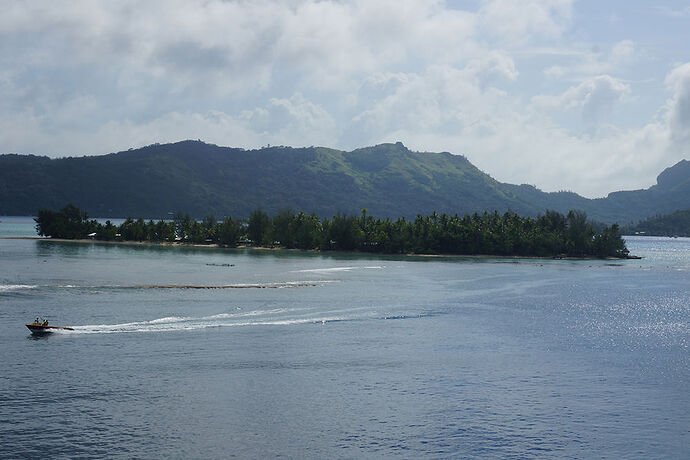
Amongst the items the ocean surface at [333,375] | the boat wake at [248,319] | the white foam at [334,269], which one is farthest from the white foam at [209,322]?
the white foam at [334,269]

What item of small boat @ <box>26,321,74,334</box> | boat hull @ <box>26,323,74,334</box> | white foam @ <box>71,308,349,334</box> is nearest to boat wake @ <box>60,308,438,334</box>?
white foam @ <box>71,308,349,334</box>

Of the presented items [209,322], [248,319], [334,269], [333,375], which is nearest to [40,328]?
[209,322]

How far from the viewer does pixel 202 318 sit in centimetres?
7662

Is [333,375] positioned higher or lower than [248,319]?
lower

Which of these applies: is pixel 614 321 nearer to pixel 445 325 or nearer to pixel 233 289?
pixel 445 325

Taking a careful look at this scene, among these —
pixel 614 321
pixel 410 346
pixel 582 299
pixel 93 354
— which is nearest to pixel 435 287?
pixel 582 299

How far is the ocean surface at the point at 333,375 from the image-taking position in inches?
1519

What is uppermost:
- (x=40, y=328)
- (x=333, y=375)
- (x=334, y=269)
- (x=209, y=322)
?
(x=334, y=269)

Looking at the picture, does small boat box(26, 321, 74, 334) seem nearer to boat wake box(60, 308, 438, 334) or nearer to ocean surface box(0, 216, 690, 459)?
ocean surface box(0, 216, 690, 459)

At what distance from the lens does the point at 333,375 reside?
5300 centimetres

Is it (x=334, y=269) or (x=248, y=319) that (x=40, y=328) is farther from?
(x=334, y=269)

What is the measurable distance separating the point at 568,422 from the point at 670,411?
29.4ft

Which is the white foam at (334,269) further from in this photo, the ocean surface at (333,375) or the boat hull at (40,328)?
the boat hull at (40,328)

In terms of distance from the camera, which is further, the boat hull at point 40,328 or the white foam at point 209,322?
the white foam at point 209,322
